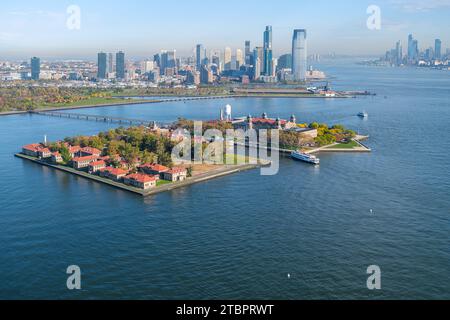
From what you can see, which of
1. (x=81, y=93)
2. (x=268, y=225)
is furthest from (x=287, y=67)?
(x=268, y=225)

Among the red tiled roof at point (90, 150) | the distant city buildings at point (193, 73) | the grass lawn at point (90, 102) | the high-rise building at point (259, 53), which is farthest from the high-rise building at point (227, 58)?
the red tiled roof at point (90, 150)

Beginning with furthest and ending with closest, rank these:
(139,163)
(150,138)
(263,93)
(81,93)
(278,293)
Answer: (263,93)
(81,93)
(150,138)
(139,163)
(278,293)

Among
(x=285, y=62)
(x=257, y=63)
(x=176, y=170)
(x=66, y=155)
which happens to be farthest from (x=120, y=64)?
(x=176, y=170)

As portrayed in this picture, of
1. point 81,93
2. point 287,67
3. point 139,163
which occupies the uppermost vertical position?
point 287,67

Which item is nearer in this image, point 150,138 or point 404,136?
point 150,138

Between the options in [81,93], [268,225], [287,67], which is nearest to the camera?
[268,225]

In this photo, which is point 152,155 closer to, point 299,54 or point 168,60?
point 299,54

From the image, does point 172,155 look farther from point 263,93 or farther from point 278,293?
point 263,93
